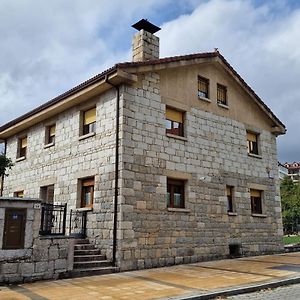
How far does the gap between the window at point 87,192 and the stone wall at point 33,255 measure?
9.79 feet

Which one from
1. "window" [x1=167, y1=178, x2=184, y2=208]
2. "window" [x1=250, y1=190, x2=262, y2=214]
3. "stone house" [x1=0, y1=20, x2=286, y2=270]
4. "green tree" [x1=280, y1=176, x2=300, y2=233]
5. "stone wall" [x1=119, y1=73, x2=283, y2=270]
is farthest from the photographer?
"green tree" [x1=280, y1=176, x2=300, y2=233]

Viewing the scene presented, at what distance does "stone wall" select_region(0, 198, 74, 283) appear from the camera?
319 inches

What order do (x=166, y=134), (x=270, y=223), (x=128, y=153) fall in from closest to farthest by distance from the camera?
1. (x=128, y=153)
2. (x=166, y=134)
3. (x=270, y=223)

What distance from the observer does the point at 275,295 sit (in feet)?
23.5

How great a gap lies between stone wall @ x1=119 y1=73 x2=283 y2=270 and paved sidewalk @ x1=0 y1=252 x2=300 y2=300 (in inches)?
48.0

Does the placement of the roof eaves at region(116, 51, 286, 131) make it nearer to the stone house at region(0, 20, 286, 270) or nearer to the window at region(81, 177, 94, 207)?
the stone house at region(0, 20, 286, 270)

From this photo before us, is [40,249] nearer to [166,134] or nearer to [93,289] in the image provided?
[93,289]

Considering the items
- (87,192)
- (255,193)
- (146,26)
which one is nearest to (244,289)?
(87,192)

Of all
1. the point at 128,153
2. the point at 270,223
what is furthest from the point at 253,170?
the point at 128,153

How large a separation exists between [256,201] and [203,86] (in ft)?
17.8

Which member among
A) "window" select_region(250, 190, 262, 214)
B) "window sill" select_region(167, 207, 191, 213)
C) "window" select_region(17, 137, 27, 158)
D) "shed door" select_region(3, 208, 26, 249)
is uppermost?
"window" select_region(17, 137, 27, 158)

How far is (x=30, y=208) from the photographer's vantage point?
8.53 meters

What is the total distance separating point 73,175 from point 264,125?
912 cm

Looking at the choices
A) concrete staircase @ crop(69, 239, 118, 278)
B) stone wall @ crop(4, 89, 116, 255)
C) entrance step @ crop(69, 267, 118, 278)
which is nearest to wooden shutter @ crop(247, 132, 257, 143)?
stone wall @ crop(4, 89, 116, 255)
